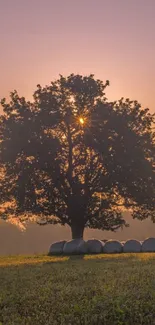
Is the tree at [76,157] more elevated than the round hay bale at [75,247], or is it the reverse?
the tree at [76,157]

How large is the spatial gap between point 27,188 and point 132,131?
14127 mm

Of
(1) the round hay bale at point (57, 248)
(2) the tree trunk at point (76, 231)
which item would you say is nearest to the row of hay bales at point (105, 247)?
(1) the round hay bale at point (57, 248)

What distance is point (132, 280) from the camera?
1916 centimetres

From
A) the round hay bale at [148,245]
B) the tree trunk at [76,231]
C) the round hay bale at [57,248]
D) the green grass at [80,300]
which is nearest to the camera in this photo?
the green grass at [80,300]

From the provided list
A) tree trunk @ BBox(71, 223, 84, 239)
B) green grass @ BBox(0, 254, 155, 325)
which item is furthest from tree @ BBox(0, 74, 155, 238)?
green grass @ BBox(0, 254, 155, 325)

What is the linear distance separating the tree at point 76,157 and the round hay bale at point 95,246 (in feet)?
18.4

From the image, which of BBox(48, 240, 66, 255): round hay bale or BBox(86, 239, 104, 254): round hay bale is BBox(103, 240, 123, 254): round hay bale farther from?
BBox(48, 240, 66, 255): round hay bale

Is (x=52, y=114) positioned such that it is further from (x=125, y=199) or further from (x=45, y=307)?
(x=45, y=307)

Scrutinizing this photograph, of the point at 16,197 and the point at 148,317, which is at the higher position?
the point at 16,197

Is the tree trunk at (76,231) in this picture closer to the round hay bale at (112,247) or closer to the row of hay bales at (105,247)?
the row of hay bales at (105,247)

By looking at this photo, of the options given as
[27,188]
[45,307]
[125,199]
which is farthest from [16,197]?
[45,307]

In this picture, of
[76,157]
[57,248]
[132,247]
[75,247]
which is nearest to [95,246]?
[75,247]

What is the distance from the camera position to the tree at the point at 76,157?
5244cm

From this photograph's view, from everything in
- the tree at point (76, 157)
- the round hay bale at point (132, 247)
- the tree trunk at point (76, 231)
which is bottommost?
the round hay bale at point (132, 247)
